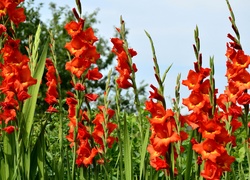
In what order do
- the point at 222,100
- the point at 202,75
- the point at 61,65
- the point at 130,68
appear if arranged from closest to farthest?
1. the point at 202,75
2. the point at 130,68
3. the point at 222,100
4. the point at 61,65

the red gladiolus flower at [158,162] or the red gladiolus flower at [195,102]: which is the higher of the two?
the red gladiolus flower at [195,102]

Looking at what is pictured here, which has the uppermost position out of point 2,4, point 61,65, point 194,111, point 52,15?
point 52,15

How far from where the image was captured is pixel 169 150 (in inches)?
111

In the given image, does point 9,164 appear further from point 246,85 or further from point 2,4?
point 246,85

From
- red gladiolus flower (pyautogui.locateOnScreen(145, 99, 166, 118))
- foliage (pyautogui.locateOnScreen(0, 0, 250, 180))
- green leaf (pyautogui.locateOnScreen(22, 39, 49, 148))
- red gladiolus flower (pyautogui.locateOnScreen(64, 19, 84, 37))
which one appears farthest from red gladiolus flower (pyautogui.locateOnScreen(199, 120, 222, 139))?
green leaf (pyautogui.locateOnScreen(22, 39, 49, 148))

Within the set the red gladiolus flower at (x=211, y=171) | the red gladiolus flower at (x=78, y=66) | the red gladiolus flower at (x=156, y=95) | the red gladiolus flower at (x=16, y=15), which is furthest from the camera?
the red gladiolus flower at (x=16, y=15)

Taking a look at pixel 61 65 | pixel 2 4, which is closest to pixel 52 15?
pixel 61 65

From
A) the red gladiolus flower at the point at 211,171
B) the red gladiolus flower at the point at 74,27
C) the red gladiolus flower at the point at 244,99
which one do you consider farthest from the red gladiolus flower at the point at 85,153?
the red gladiolus flower at the point at 244,99

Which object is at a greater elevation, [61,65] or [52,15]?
[52,15]

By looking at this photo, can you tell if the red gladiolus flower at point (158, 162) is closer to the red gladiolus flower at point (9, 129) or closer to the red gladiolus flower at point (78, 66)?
the red gladiolus flower at point (78, 66)

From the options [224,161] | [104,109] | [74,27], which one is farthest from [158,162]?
[74,27]

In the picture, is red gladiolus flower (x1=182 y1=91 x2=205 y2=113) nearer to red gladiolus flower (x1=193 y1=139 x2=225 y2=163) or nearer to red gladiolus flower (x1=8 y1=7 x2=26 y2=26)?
red gladiolus flower (x1=193 y1=139 x2=225 y2=163)

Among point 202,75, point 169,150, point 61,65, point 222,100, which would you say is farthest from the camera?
point 61,65

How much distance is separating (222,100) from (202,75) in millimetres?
669
